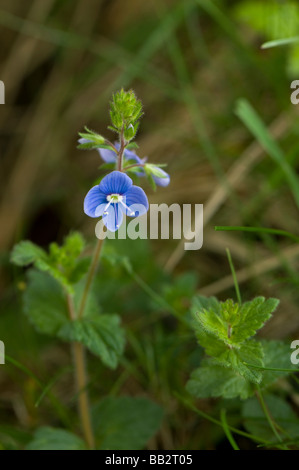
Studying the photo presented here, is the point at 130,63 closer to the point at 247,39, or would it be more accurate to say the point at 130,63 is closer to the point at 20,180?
the point at 247,39

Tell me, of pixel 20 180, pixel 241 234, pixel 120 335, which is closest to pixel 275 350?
pixel 120 335

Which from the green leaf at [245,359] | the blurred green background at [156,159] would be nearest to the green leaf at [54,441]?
the blurred green background at [156,159]

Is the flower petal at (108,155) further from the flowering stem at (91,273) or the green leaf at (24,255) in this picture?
the green leaf at (24,255)

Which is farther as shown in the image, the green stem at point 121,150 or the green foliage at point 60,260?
the green foliage at point 60,260

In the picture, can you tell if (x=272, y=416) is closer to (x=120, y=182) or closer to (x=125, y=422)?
(x=125, y=422)

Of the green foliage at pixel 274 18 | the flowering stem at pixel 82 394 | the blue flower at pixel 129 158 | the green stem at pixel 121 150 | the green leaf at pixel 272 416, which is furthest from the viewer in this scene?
the green foliage at pixel 274 18

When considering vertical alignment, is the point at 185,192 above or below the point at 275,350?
above

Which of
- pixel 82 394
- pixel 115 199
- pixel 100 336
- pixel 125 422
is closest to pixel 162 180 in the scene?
pixel 115 199

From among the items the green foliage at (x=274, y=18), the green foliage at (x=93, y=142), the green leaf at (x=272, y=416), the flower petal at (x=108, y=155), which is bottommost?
the green leaf at (x=272, y=416)
